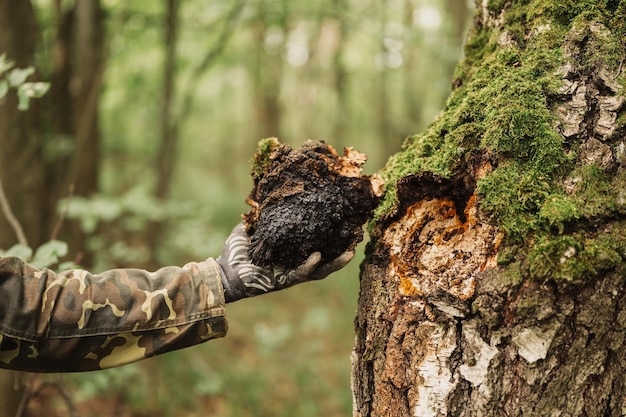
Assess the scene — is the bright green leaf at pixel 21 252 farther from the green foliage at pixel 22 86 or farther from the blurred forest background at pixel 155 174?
the blurred forest background at pixel 155 174

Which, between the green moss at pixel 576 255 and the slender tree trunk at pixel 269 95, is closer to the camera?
the green moss at pixel 576 255

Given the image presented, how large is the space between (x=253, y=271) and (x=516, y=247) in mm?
798

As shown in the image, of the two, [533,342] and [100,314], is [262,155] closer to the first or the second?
[100,314]

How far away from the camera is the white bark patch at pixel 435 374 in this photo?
1.28 m

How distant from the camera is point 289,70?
517 inches

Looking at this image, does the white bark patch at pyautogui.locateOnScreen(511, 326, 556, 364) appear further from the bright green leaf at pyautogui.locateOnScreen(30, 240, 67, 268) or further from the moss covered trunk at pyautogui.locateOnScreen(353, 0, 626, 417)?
the bright green leaf at pyautogui.locateOnScreen(30, 240, 67, 268)

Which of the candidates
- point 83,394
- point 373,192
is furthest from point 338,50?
point 373,192

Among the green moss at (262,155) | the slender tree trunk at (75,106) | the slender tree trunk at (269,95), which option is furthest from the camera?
the slender tree trunk at (269,95)

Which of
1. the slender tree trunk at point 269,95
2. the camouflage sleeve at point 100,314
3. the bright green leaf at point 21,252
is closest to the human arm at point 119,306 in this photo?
the camouflage sleeve at point 100,314

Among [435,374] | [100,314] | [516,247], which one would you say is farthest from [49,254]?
[516,247]

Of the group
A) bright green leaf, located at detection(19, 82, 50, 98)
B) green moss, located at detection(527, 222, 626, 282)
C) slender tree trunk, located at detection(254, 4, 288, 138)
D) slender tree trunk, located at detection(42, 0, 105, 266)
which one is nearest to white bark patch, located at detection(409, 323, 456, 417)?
green moss, located at detection(527, 222, 626, 282)

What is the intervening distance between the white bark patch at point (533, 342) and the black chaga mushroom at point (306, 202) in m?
0.54

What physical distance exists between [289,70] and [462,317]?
1262cm

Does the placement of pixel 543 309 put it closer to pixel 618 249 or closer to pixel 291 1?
pixel 618 249
